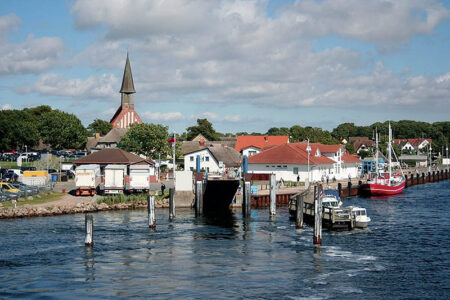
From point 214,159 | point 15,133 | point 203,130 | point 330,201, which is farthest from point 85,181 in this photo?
point 203,130

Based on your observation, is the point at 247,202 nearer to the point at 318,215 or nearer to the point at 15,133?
the point at 318,215

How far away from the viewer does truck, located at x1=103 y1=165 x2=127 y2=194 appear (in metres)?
67.6

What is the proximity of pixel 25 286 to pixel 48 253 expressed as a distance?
7531 mm

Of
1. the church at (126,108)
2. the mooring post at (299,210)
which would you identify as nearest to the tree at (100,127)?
the church at (126,108)

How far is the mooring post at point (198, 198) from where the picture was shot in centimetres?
6081

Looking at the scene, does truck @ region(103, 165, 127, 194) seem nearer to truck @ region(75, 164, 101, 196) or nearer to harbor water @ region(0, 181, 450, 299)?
truck @ region(75, 164, 101, 196)

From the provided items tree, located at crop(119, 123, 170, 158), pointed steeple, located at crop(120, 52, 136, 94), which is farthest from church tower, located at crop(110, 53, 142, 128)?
tree, located at crop(119, 123, 170, 158)

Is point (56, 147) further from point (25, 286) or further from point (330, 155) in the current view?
point (25, 286)

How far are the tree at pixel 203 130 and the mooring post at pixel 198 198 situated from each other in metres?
120

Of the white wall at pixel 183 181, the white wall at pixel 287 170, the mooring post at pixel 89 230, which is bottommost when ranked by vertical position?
the mooring post at pixel 89 230

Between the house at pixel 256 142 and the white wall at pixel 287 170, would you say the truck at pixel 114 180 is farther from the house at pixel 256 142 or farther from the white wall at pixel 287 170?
the house at pixel 256 142

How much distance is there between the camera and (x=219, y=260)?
126 ft

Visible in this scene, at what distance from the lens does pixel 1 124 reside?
137m

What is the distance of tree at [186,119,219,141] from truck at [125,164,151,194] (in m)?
112
